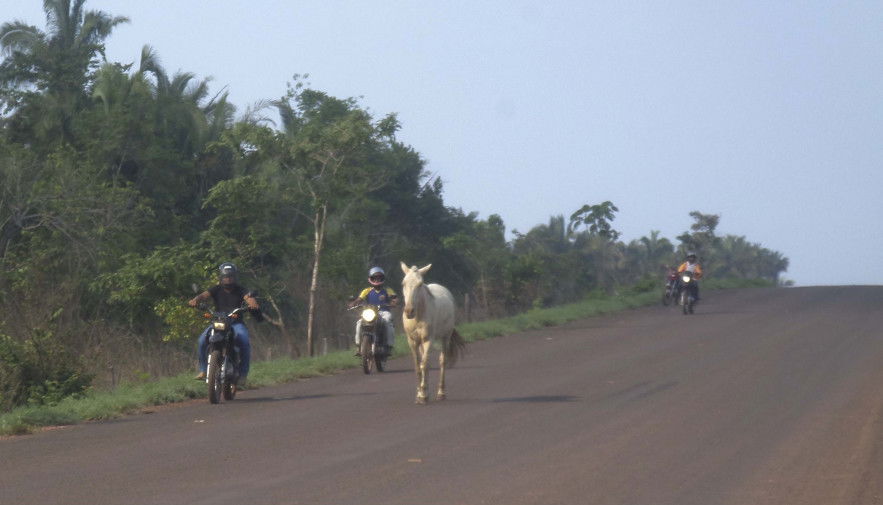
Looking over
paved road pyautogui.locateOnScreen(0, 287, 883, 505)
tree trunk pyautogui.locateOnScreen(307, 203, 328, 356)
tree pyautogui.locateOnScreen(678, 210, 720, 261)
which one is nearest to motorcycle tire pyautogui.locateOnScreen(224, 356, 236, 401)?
paved road pyautogui.locateOnScreen(0, 287, 883, 505)

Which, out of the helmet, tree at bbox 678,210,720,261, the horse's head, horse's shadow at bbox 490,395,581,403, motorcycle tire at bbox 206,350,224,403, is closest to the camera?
horse's shadow at bbox 490,395,581,403

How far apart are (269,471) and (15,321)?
451 inches

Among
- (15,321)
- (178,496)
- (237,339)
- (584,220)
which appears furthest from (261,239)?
(584,220)

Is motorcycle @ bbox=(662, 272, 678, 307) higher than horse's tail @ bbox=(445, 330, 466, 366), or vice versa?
motorcycle @ bbox=(662, 272, 678, 307)

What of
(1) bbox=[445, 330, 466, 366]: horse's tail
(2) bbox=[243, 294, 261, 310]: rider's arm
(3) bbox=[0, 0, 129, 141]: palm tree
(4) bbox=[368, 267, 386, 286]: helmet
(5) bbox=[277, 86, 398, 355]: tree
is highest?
(3) bbox=[0, 0, 129, 141]: palm tree

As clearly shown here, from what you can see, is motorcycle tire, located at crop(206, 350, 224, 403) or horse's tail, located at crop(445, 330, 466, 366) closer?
motorcycle tire, located at crop(206, 350, 224, 403)

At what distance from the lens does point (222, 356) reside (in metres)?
15.3

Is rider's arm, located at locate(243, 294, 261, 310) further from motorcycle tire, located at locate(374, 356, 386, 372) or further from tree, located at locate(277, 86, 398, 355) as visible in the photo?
tree, located at locate(277, 86, 398, 355)

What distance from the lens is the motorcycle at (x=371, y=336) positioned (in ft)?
61.5

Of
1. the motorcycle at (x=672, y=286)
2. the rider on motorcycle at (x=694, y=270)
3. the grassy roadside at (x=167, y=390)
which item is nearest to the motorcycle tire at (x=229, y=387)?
the grassy roadside at (x=167, y=390)

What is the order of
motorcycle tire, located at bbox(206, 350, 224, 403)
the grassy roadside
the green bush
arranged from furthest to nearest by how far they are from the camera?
1. the green bush
2. motorcycle tire, located at bbox(206, 350, 224, 403)
3. the grassy roadside

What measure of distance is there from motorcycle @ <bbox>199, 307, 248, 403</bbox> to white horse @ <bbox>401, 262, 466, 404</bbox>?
233 cm

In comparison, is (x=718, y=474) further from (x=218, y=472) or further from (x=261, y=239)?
(x=261, y=239)

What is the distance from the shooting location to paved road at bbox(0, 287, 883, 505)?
8.87 m
